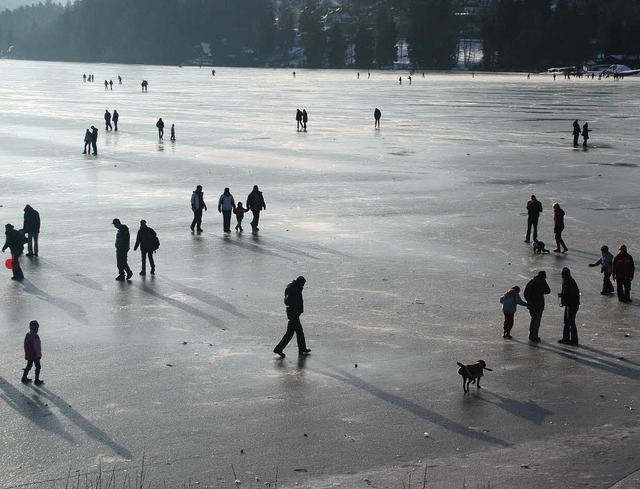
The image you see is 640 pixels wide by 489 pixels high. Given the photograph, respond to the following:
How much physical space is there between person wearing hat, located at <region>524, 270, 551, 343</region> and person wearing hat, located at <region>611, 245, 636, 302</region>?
2.63 m

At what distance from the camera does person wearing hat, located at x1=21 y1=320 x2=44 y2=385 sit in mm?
11930

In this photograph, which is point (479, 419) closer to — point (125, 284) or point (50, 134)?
point (125, 284)

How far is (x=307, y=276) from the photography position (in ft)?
58.3

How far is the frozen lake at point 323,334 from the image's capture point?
33.0 feet

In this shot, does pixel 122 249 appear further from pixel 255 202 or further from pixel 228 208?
pixel 255 202

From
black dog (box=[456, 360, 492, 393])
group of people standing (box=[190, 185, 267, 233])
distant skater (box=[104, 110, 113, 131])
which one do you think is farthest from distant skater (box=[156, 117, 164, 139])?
black dog (box=[456, 360, 492, 393])

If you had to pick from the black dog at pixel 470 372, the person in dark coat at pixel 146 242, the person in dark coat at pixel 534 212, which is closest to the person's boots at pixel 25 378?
the black dog at pixel 470 372

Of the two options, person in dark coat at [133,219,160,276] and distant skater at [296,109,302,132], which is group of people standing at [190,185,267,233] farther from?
distant skater at [296,109,302,132]

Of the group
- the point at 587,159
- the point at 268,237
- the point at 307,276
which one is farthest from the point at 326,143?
the point at 307,276

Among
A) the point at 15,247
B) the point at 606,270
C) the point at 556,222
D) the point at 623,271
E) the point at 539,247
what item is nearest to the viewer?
the point at 623,271

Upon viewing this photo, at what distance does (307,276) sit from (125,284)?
10.2ft

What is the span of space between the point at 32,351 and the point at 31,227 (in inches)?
307

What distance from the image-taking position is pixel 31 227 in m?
19.3

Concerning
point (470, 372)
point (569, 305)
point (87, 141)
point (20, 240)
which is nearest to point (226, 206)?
point (20, 240)
